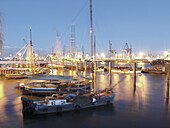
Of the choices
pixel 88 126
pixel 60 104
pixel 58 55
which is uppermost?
pixel 58 55

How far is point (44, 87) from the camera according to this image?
25.6 meters

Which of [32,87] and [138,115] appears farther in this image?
[32,87]

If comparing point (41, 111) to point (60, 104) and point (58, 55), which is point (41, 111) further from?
point (58, 55)

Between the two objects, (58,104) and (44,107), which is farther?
(58,104)

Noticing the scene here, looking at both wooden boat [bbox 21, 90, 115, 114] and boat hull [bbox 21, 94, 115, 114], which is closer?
boat hull [bbox 21, 94, 115, 114]

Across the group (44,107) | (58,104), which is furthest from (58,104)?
(44,107)

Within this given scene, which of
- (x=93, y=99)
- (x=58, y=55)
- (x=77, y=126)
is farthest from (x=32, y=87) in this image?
(x=58, y=55)

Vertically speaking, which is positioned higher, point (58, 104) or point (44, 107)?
point (58, 104)

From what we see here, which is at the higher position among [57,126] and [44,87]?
[44,87]

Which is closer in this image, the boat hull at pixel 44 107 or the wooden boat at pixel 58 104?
the boat hull at pixel 44 107

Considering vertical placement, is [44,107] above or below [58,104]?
below

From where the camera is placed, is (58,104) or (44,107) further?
(58,104)

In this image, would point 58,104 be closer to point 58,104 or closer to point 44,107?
point 58,104

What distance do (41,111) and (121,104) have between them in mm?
9962
